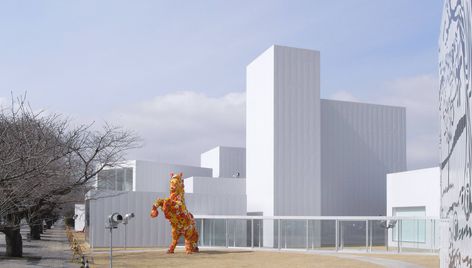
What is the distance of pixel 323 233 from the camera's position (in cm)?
3178

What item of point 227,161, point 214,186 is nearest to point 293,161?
point 214,186

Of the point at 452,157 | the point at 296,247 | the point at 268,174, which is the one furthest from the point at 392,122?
the point at 452,157

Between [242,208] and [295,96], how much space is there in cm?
789

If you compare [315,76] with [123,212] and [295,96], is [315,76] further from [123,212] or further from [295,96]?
[123,212]

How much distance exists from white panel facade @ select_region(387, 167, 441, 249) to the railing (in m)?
0.05

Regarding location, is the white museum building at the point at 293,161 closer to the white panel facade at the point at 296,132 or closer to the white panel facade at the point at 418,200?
the white panel facade at the point at 296,132

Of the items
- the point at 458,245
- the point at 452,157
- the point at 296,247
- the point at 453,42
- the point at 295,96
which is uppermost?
the point at 295,96

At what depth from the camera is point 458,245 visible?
7113 millimetres

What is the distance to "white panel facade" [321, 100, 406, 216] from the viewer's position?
40.7 meters

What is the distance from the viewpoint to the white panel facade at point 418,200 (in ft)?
94.4

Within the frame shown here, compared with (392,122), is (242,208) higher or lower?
lower

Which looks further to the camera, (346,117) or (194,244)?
(346,117)

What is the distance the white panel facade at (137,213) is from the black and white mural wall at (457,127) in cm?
2753

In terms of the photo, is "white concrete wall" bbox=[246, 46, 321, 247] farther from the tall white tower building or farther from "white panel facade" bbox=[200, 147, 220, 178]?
"white panel facade" bbox=[200, 147, 220, 178]
